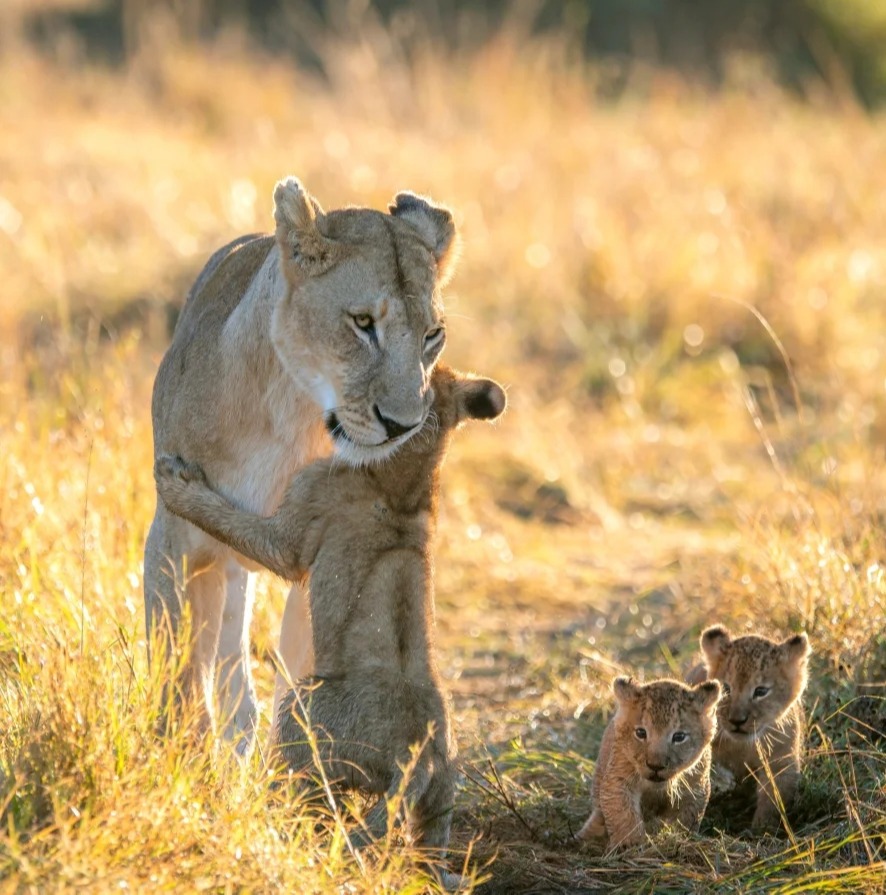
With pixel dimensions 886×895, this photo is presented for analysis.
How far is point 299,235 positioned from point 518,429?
530 centimetres

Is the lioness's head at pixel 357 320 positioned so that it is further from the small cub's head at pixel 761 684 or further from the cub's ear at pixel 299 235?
the small cub's head at pixel 761 684

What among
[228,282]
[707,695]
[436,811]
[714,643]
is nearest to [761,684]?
[714,643]

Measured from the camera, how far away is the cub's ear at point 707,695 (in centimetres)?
447

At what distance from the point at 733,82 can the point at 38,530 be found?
13.5 meters

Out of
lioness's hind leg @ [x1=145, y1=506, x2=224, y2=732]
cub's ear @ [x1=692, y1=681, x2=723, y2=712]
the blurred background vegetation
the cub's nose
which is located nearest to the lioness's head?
the cub's nose

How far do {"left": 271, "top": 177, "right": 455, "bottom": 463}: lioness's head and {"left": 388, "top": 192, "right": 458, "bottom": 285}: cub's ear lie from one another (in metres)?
0.22

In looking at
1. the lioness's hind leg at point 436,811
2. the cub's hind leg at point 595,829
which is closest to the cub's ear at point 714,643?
the cub's hind leg at point 595,829

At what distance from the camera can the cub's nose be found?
442 cm

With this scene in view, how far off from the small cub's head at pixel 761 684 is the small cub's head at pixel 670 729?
24cm

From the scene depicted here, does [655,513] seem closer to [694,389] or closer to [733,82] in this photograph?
[694,389]

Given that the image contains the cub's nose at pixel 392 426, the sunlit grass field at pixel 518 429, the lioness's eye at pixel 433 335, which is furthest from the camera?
the lioness's eye at pixel 433 335

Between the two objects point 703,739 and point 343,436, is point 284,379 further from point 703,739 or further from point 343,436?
point 703,739

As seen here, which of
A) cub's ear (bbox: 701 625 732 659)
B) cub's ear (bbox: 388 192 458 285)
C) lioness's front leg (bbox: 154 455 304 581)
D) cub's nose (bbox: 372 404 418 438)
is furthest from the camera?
cub's ear (bbox: 388 192 458 285)

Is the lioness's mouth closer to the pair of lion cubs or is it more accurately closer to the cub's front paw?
the cub's front paw
